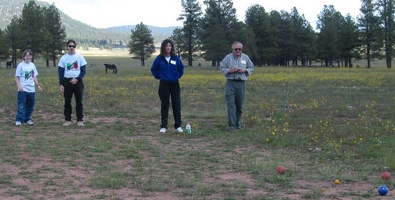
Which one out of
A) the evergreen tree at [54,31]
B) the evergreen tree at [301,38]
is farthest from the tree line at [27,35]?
the evergreen tree at [301,38]

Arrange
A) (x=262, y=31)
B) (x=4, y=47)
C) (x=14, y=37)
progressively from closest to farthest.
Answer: (x=4, y=47)
(x=14, y=37)
(x=262, y=31)

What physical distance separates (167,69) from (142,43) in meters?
74.3

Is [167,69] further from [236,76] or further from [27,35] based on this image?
[27,35]

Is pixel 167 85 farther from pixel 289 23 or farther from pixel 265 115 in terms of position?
pixel 289 23

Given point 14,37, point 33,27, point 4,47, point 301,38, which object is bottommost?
point 4,47

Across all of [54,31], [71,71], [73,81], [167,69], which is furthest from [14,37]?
[167,69]

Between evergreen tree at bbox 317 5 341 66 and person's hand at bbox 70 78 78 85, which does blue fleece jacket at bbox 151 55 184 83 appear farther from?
evergreen tree at bbox 317 5 341 66

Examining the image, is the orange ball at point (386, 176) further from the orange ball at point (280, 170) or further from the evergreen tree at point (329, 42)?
the evergreen tree at point (329, 42)

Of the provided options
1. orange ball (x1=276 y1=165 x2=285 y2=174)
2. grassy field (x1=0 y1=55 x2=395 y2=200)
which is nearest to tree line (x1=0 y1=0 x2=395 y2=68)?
grassy field (x1=0 y1=55 x2=395 y2=200)

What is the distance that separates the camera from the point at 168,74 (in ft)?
33.9

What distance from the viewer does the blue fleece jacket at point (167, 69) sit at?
1034 centimetres

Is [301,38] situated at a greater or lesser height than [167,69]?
greater

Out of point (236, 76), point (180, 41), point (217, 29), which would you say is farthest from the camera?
point (180, 41)

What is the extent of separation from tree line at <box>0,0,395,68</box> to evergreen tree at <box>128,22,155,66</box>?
6624mm
